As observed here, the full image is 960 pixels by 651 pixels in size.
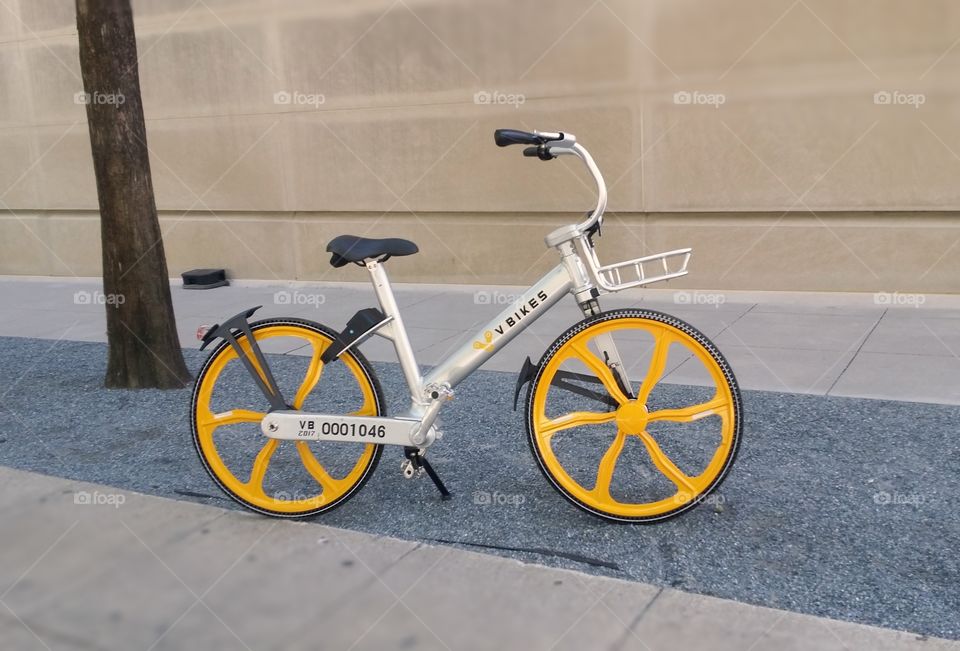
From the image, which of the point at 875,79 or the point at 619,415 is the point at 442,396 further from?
the point at 875,79

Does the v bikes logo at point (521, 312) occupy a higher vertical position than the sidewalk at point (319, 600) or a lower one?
higher

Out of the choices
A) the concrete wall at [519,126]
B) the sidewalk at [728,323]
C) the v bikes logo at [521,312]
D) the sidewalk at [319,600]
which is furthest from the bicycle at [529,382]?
the concrete wall at [519,126]

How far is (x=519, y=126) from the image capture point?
8.85 m

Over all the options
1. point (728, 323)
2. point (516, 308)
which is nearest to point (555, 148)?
point (516, 308)

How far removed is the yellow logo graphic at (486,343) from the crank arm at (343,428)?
1.26ft

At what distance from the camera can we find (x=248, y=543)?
3871 millimetres

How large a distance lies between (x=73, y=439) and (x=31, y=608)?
2.14 m

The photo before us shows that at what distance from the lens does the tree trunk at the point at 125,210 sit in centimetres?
609

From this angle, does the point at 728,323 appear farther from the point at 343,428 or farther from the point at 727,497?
the point at 343,428

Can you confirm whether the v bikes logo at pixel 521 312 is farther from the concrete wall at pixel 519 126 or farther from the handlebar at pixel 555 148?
the concrete wall at pixel 519 126

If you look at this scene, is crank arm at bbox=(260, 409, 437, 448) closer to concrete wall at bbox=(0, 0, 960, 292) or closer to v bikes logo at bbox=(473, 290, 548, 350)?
v bikes logo at bbox=(473, 290, 548, 350)

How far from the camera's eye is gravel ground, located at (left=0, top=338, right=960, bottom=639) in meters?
3.42

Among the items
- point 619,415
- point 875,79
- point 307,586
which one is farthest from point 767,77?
point 307,586

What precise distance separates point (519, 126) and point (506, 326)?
5.26 meters
